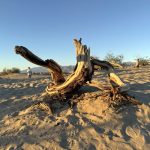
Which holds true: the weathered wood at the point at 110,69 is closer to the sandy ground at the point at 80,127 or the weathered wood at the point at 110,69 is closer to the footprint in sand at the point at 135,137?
the sandy ground at the point at 80,127

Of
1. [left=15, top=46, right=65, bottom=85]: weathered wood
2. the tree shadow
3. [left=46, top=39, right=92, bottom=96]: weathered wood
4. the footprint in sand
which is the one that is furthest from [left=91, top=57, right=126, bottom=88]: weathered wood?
the footprint in sand

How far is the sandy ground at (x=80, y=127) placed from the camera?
17.6 ft

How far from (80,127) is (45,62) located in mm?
1983

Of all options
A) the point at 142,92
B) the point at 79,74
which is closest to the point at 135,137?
the point at 79,74

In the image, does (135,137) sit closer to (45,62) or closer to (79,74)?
(79,74)

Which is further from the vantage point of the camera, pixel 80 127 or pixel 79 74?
pixel 79 74

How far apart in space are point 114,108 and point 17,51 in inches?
98.9

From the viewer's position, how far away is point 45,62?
281 inches

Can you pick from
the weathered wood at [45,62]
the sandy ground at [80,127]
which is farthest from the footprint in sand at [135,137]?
the weathered wood at [45,62]

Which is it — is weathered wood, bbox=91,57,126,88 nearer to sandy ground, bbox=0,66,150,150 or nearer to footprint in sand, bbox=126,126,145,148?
sandy ground, bbox=0,66,150,150

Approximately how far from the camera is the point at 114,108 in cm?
665

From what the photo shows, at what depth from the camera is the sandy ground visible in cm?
536

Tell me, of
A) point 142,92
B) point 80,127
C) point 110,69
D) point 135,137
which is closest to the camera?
point 135,137

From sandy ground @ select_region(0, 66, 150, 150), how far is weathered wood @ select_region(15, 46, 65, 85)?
794mm
